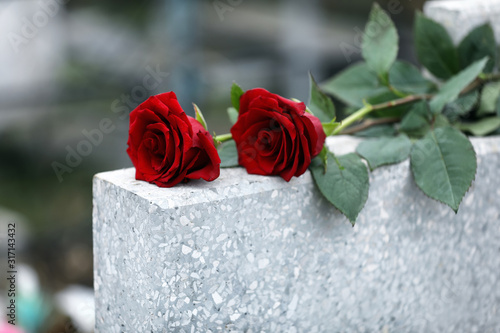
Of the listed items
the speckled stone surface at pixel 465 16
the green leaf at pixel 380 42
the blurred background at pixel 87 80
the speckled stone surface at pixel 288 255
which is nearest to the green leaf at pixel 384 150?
the speckled stone surface at pixel 288 255

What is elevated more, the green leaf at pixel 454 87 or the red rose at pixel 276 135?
the red rose at pixel 276 135

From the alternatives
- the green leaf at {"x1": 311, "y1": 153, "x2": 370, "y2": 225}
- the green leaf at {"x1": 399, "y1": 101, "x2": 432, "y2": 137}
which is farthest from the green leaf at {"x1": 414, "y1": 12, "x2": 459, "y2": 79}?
the green leaf at {"x1": 311, "y1": 153, "x2": 370, "y2": 225}

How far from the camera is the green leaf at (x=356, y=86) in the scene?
783 mm

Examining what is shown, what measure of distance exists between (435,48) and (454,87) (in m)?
0.12

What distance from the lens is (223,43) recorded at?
11.9 ft

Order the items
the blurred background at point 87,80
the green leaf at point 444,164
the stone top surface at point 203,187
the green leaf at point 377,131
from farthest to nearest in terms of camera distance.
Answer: the blurred background at point 87,80 → the green leaf at point 377,131 → the green leaf at point 444,164 → the stone top surface at point 203,187

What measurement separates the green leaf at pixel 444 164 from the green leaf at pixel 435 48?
0.56 feet

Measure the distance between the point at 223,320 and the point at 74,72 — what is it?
265cm

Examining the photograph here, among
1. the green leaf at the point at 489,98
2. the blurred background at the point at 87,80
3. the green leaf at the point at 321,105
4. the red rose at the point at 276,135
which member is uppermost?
the red rose at the point at 276,135

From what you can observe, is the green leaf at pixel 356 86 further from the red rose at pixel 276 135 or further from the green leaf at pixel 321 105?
the red rose at pixel 276 135

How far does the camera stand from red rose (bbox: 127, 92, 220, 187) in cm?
54

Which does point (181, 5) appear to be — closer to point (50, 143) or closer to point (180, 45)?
point (180, 45)

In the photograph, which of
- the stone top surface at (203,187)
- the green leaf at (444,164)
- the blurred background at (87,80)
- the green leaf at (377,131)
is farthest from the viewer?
the blurred background at (87,80)

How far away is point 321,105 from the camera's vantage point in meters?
0.69
